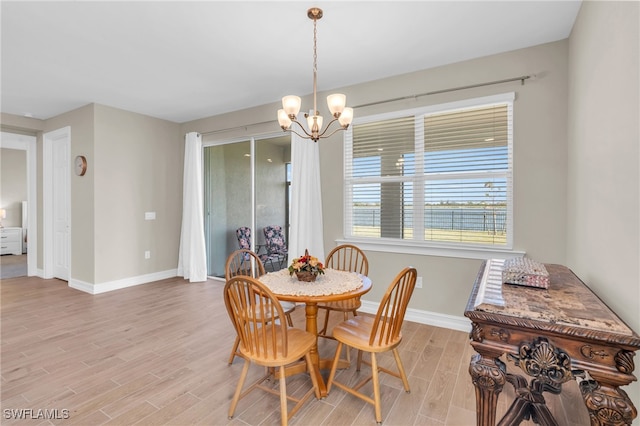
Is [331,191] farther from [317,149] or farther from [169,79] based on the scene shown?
[169,79]

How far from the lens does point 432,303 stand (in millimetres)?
3299

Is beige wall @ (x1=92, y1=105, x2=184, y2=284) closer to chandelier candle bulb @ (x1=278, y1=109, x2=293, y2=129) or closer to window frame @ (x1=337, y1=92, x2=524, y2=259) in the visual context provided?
window frame @ (x1=337, y1=92, x2=524, y2=259)

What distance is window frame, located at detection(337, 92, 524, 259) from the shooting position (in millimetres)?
2934

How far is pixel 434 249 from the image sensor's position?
129 inches

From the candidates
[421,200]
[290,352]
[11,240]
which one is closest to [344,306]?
[290,352]

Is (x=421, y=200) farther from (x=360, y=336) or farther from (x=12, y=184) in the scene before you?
(x=12, y=184)

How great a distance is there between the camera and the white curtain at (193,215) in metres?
5.07

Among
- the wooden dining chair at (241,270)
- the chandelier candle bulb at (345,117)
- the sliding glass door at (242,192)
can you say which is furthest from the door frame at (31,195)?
the chandelier candle bulb at (345,117)

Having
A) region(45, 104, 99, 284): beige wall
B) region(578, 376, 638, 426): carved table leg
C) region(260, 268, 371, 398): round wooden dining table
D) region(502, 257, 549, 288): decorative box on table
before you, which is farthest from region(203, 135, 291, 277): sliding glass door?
region(578, 376, 638, 426): carved table leg

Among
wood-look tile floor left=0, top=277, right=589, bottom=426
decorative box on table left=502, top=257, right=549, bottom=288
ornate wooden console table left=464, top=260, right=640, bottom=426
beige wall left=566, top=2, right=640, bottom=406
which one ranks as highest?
beige wall left=566, top=2, right=640, bottom=406

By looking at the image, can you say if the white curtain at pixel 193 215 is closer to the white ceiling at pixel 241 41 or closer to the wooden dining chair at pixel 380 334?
the white ceiling at pixel 241 41

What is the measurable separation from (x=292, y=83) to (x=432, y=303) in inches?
119

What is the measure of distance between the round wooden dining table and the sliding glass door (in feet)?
7.79

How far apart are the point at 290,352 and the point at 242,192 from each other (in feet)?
11.7
